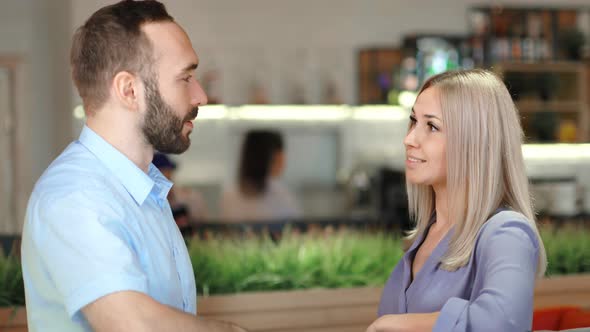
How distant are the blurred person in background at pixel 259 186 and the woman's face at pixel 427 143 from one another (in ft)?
10.5

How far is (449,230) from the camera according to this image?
194cm

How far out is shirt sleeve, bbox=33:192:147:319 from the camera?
1.46m

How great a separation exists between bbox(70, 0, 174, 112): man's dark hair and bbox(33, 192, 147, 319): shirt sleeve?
0.25m

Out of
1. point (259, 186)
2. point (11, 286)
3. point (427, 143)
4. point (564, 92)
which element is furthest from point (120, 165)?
point (564, 92)

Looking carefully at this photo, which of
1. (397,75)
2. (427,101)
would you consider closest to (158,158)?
(427,101)

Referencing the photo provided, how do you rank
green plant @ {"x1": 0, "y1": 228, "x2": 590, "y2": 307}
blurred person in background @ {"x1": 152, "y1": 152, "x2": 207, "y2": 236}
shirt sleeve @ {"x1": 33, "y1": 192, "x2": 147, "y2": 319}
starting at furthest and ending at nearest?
blurred person in background @ {"x1": 152, "y1": 152, "x2": 207, "y2": 236}, green plant @ {"x1": 0, "y1": 228, "x2": 590, "y2": 307}, shirt sleeve @ {"x1": 33, "y1": 192, "x2": 147, "y2": 319}

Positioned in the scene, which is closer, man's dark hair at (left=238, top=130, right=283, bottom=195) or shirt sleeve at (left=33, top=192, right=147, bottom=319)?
shirt sleeve at (left=33, top=192, right=147, bottom=319)

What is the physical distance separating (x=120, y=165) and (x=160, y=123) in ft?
0.39

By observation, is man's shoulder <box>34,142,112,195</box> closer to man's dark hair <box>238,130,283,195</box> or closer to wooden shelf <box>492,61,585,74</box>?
man's dark hair <box>238,130,283,195</box>

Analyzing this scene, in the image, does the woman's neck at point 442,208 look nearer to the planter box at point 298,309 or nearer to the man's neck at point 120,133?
the man's neck at point 120,133

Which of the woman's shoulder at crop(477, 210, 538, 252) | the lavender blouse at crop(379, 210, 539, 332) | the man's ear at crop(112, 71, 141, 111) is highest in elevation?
the man's ear at crop(112, 71, 141, 111)

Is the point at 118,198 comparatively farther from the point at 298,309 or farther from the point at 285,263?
the point at 285,263

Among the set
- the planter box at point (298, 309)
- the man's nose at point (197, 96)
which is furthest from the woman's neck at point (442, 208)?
the planter box at point (298, 309)

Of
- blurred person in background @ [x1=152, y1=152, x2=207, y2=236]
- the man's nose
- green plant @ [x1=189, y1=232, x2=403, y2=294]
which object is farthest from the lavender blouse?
blurred person in background @ [x1=152, y1=152, x2=207, y2=236]
